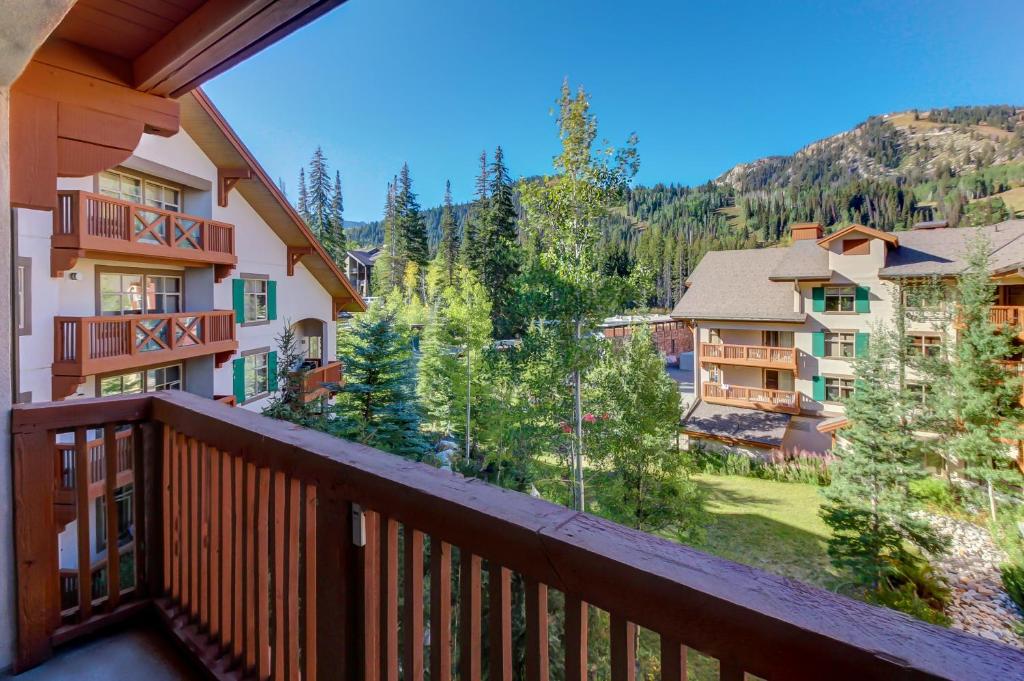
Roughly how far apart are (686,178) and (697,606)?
85.2 meters

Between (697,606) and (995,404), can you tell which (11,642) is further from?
(995,404)

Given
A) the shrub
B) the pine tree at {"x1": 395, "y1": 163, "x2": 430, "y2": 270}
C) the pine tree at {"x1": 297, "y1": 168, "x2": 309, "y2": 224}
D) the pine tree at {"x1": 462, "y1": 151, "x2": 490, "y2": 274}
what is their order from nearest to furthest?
the shrub
the pine tree at {"x1": 462, "y1": 151, "x2": 490, "y2": 274}
the pine tree at {"x1": 395, "y1": 163, "x2": 430, "y2": 270}
the pine tree at {"x1": 297, "y1": 168, "x2": 309, "y2": 224}

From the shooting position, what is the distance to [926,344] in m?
12.1

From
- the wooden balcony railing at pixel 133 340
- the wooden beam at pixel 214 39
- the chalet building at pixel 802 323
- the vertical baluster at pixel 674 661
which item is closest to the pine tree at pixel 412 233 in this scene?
the chalet building at pixel 802 323

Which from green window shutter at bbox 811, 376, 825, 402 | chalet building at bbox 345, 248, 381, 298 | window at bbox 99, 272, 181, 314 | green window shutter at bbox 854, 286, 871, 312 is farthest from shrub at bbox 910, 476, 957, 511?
chalet building at bbox 345, 248, 381, 298

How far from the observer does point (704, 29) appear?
29344 mm

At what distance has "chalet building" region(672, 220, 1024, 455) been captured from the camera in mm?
12781

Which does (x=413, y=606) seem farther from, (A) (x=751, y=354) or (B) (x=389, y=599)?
(A) (x=751, y=354)

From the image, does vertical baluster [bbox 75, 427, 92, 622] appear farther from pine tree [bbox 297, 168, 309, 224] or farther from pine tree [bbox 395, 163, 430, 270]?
pine tree [bbox 297, 168, 309, 224]

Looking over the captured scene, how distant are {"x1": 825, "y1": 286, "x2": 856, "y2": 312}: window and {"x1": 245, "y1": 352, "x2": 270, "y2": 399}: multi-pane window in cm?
1471

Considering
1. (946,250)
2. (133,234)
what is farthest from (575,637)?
(946,250)

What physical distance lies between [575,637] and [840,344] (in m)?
15.8

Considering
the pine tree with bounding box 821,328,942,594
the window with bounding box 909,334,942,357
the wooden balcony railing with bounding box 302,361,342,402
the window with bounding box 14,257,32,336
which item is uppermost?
the window with bounding box 14,257,32,336

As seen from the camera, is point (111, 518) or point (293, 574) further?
point (111, 518)
